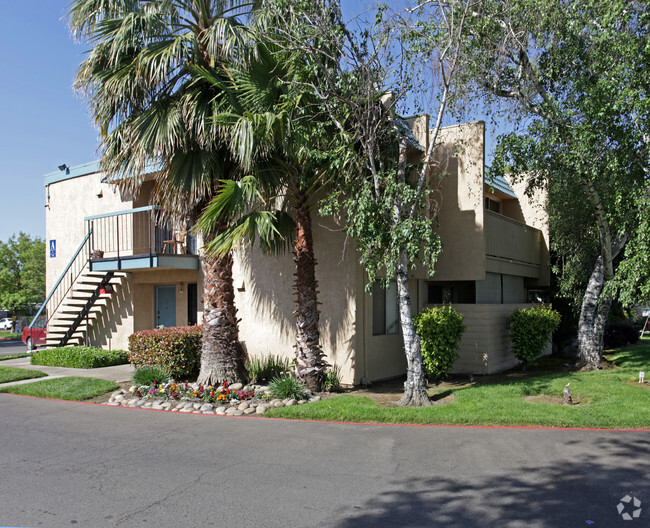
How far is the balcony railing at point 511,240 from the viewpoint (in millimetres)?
14414

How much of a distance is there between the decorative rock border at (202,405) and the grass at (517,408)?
42 cm

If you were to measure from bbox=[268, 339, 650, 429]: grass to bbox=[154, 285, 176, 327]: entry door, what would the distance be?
25.3 ft

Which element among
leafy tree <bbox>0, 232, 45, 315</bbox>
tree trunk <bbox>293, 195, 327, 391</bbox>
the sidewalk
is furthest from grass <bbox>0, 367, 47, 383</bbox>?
leafy tree <bbox>0, 232, 45, 315</bbox>

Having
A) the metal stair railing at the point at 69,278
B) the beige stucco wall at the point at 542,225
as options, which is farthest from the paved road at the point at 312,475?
the beige stucco wall at the point at 542,225

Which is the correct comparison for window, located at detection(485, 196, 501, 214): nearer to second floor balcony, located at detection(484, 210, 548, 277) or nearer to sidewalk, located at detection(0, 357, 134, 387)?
second floor balcony, located at detection(484, 210, 548, 277)

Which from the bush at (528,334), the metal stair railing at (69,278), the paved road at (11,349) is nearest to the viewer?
the bush at (528,334)

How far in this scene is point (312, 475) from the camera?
20.1ft

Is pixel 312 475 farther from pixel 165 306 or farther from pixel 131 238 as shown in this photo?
pixel 131 238

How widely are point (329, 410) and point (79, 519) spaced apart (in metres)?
4.86

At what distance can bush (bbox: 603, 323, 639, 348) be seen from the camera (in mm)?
20078

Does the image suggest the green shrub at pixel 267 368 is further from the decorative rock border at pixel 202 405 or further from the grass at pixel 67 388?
the grass at pixel 67 388

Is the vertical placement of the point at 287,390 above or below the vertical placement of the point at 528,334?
below

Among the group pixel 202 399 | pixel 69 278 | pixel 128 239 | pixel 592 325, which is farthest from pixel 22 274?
pixel 592 325

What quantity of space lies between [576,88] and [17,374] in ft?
47.6
